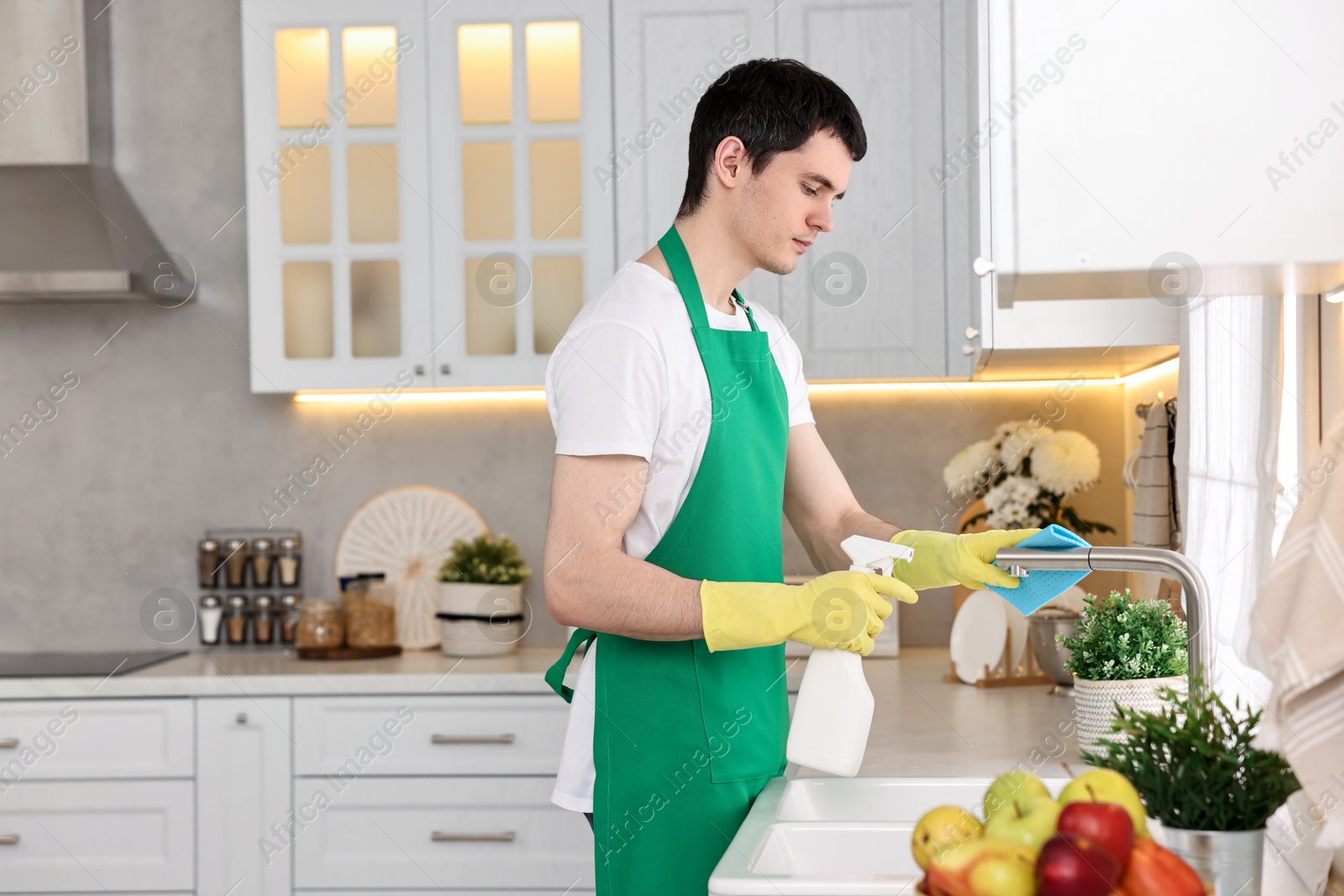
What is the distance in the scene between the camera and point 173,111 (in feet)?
9.25

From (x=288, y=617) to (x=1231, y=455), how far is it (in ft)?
6.92

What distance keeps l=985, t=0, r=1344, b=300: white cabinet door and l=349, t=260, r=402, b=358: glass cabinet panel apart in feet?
6.22

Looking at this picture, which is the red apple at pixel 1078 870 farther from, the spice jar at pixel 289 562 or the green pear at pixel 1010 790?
the spice jar at pixel 289 562

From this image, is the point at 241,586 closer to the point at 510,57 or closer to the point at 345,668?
the point at 345,668

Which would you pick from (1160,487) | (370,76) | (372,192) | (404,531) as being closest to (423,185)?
(372,192)

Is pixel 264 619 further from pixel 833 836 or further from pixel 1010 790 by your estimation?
pixel 1010 790

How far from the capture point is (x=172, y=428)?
2.82 metres

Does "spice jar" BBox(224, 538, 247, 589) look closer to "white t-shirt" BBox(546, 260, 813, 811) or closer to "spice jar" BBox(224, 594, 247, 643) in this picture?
"spice jar" BBox(224, 594, 247, 643)

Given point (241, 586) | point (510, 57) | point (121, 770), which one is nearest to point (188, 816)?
point (121, 770)

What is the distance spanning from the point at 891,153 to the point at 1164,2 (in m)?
1.63

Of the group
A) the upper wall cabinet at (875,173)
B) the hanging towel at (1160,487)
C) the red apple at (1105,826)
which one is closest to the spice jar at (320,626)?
the upper wall cabinet at (875,173)

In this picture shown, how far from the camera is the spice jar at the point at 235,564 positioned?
2760mm

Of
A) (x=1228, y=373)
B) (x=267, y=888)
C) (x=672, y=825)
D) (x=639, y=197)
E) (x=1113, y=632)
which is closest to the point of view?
(x=672, y=825)

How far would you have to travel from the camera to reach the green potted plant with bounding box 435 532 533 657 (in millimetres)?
2520
